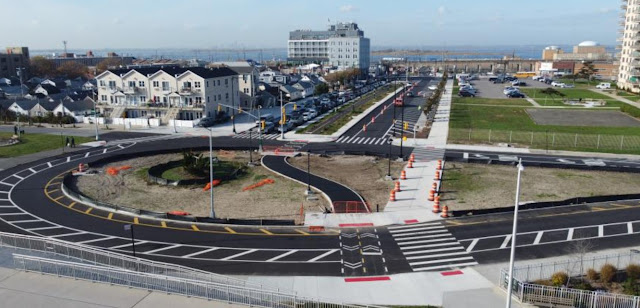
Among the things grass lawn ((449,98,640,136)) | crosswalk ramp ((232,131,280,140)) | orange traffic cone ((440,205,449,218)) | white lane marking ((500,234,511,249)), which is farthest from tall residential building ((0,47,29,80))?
white lane marking ((500,234,511,249))

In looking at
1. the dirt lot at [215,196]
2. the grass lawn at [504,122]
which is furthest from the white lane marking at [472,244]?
the grass lawn at [504,122]

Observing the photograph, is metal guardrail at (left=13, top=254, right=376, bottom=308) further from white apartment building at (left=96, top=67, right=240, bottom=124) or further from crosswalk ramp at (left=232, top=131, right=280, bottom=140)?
white apartment building at (left=96, top=67, right=240, bottom=124)

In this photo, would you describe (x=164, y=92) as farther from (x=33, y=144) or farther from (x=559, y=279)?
(x=559, y=279)

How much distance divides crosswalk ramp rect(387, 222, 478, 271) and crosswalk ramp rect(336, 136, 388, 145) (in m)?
31.3

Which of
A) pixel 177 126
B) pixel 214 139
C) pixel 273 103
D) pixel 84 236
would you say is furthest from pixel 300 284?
pixel 273 103

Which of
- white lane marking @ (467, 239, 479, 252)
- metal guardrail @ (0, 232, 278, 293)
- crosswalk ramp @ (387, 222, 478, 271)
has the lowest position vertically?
crosswalk ramp @ (387, 222, 478, 271)

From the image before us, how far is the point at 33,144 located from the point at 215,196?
121ft

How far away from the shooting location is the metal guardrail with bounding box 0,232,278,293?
72.1ft

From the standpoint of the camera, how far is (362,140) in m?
64.8

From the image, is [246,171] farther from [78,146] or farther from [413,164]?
[78,146]

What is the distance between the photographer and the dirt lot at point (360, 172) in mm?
40031

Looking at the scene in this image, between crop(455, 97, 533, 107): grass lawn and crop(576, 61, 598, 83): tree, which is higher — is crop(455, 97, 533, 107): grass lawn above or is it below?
below

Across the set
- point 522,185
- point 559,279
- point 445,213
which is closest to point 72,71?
point 522,185

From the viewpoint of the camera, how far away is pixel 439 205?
36.5 m
